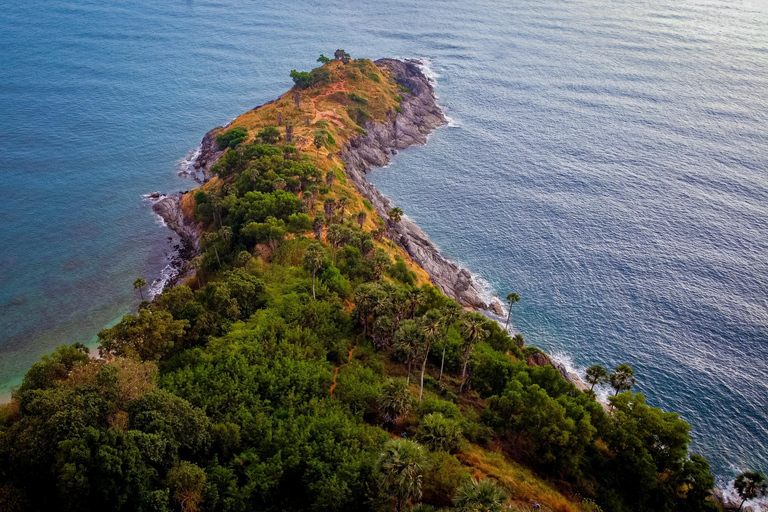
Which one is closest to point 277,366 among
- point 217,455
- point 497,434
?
point 217,455

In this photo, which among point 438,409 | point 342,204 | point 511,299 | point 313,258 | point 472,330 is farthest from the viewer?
point 342,204

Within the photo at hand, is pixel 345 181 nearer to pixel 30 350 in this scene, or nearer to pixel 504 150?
pixel 504 150

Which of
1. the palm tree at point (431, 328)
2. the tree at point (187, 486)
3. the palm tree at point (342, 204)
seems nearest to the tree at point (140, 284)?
the palm tree at point (342, 204)

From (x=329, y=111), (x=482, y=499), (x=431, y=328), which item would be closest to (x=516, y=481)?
(x=431, y=328)

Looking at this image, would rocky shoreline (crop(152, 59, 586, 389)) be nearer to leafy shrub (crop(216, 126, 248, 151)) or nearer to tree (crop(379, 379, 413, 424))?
leafy shrub (crop(216, 126, 248, 151))

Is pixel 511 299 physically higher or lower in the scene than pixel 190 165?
lower

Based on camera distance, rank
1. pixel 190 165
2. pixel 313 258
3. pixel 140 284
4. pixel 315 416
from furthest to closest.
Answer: pixel 190 165 → pixel 140 284 → pixel 313 258 → pixel 315 416

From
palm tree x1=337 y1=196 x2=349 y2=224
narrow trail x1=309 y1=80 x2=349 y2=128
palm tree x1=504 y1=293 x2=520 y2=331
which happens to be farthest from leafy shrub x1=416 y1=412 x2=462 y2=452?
narrow trail x1=309 y1=80 x2=349 y2=128

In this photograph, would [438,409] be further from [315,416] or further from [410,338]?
[315,416]
